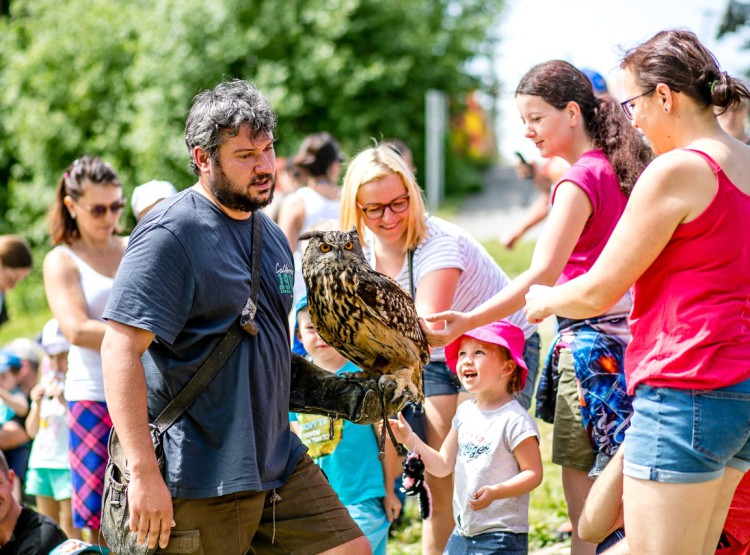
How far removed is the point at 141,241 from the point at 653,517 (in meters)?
1.87

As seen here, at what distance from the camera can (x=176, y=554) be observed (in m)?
2.91

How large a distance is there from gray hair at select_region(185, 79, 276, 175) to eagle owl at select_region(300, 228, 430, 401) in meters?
0.52

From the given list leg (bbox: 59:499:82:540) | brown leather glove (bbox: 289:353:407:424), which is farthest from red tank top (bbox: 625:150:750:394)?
leg (bbox: 59:499:82:540)

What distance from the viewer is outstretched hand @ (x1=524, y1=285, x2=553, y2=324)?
114 inches

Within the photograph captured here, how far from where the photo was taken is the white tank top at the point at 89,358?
445 centimetres

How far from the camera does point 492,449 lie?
12.3ft

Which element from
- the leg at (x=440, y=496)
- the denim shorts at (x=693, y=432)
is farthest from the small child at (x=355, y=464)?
the denim shorts at (x=693, y=432)

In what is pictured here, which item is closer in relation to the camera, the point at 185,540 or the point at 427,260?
the point at 185,540

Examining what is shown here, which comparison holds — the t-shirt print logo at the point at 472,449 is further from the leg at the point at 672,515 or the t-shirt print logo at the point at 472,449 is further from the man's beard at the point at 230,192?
the man's beard at the point at 230,192

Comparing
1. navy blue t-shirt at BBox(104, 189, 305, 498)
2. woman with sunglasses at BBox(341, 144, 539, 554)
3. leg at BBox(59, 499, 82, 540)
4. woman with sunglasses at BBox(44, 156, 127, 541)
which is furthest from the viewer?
leg at BBox(59, 499, 82, 540)

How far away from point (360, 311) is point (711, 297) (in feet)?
4.07

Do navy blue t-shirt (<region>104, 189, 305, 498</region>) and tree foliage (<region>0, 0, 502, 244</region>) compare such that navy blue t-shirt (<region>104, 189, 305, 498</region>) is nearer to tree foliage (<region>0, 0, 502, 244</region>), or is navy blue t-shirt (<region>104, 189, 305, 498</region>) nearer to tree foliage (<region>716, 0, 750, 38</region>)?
tree foliage (<region>716, 0, 750, 38</region>)

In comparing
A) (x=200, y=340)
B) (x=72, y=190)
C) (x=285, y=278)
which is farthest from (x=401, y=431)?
(x=72, y=190)

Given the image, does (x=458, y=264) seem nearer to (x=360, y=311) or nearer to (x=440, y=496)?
(x=360, y=311)
